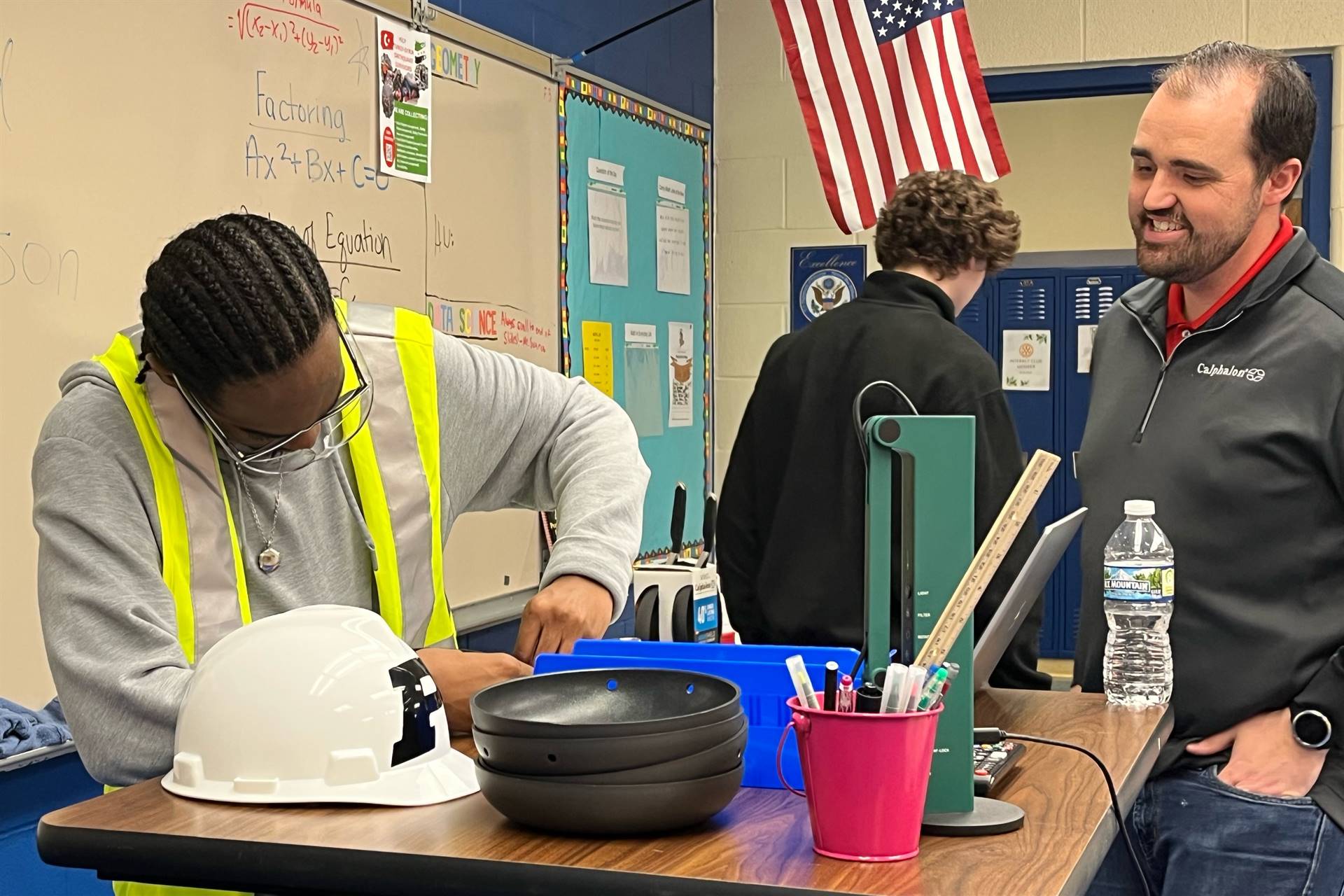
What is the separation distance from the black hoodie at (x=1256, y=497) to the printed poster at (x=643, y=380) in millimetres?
2629

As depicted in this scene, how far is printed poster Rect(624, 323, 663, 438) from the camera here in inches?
177

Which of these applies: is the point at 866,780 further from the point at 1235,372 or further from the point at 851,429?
the point at 851,429

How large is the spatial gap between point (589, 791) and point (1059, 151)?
642 cm

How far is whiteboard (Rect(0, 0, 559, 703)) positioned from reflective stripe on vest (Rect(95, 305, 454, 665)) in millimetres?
787

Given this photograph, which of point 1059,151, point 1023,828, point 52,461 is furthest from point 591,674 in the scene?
point 1059,151

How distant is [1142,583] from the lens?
5.98 ft

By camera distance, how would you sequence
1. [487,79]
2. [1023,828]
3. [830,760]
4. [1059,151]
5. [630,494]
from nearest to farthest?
[830,760]
[1023,828]
[630,494]
[487,79]
[1059,151]

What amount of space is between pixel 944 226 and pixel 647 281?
6.79 ft

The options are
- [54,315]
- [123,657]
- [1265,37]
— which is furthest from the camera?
[1265,37]

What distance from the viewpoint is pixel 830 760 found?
114cm

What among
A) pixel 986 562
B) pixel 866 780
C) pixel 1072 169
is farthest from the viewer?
pixel 1072 169

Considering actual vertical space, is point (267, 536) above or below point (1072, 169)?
below

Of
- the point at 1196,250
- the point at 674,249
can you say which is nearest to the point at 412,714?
the point at 1196,250

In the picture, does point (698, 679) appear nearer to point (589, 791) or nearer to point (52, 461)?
point (589, 791)
